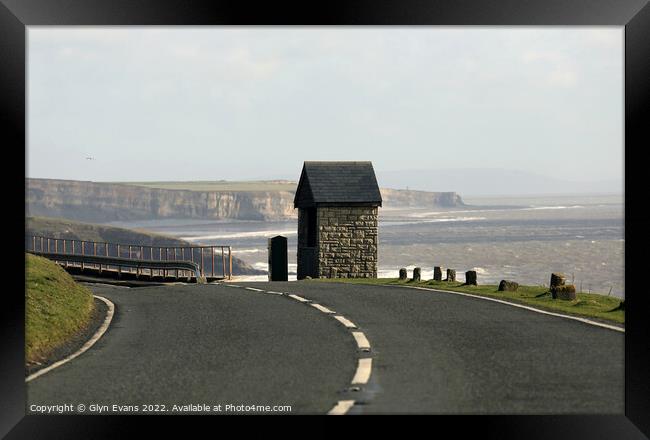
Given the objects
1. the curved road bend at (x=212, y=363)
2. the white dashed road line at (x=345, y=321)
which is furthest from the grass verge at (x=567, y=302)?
the curved road bend at (x=212, y=363)

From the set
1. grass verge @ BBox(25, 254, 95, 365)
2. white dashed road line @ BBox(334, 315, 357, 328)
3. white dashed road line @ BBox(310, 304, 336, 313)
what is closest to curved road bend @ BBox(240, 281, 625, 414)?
white dashed road line @ BBox(334, 315, 357, 328)

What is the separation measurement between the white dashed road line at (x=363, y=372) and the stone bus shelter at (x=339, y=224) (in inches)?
Answer: 1124

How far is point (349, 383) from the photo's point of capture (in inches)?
372

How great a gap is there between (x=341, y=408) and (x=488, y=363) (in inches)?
119

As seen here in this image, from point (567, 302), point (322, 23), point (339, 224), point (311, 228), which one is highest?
point (322, 23)

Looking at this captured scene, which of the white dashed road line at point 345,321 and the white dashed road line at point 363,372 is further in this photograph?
the white dashed road line at point 345,321

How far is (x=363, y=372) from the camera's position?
10.1 m

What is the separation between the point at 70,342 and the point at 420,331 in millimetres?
5296

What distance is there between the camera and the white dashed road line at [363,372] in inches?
376

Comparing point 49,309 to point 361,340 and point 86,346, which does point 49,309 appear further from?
point 361,340

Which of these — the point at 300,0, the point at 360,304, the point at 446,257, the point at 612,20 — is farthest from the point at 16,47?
the point at 446,257

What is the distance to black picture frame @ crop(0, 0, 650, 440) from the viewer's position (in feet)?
28.1

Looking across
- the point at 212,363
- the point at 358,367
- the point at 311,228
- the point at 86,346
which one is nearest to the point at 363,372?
the point at 358,367

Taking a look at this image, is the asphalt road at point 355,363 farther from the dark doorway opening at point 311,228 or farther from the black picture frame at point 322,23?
the dark doorway opening at point 311,228
